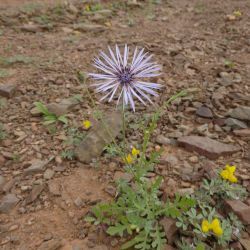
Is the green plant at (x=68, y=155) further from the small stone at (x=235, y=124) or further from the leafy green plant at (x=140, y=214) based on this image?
the small stone at (x=235, y=124)

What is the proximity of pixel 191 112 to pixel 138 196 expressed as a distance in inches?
70.6

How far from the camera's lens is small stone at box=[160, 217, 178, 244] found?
2824 mm

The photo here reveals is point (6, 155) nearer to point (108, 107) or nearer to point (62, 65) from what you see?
point (108, 107)

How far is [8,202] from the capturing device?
3.26 metres

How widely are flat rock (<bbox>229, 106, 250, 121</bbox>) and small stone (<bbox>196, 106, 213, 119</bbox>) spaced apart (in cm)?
24

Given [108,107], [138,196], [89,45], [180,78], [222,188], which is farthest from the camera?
[89,45]

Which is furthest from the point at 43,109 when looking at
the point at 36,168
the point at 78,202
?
the point at 78,202

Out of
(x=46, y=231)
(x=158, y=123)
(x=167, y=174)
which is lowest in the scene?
(x=46, y=231)

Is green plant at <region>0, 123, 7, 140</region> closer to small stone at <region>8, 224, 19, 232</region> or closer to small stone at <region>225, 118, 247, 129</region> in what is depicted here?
small stone at <region>8, 224, 19, 232</region>

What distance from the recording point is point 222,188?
3145 millimetres

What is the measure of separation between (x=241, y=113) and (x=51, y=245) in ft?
8.36

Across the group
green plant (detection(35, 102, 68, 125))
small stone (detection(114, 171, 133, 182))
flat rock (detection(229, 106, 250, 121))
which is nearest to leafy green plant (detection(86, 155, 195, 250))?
small stone (detection(114, 171, 133, 182))

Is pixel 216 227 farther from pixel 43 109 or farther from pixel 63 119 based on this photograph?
pixel 43 109

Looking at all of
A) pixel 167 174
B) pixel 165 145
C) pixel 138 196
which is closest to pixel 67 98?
pixel 165 145
